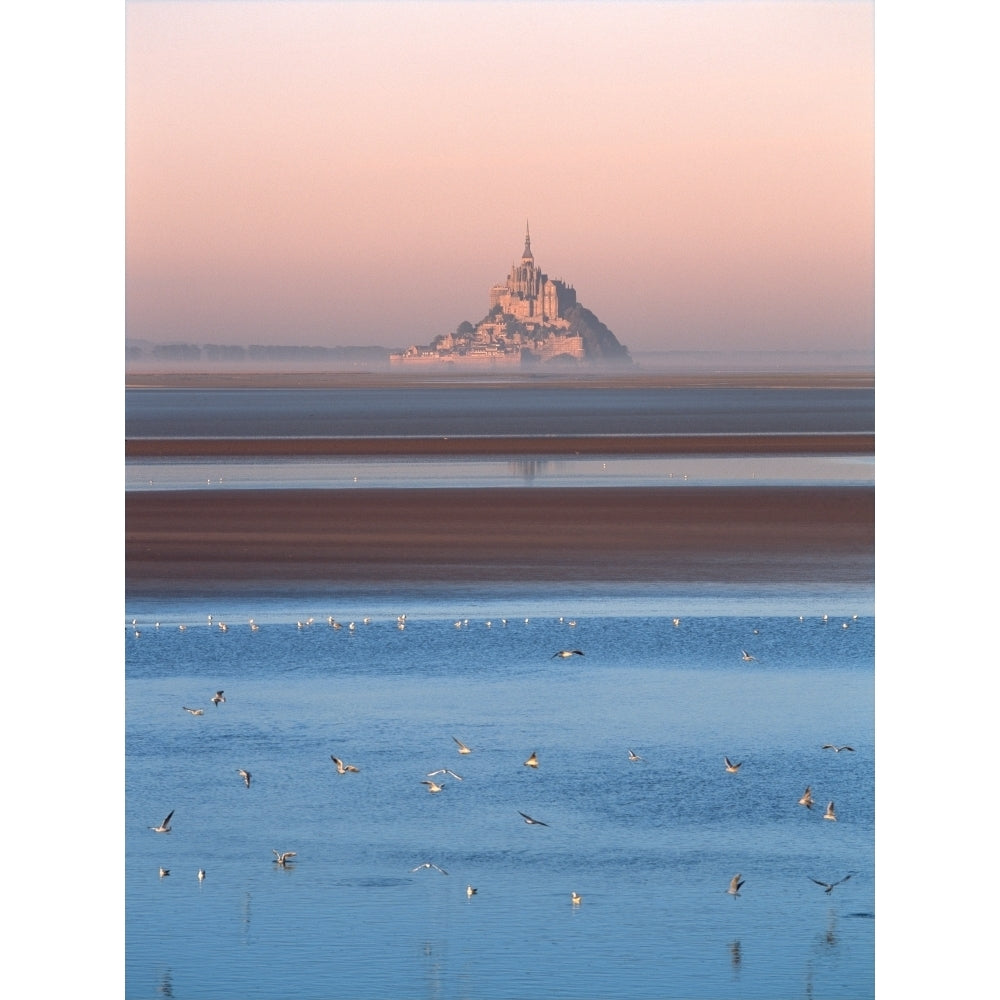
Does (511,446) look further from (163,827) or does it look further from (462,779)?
(163,827)

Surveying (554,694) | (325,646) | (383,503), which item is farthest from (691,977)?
(383,503)

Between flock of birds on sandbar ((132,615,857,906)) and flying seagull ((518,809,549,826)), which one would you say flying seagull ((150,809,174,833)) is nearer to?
flock of birds on sandbar ((132,615,857,906))

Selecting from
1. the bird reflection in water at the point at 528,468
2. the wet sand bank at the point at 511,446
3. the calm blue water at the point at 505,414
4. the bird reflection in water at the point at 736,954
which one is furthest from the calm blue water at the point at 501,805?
the calm blue water at the point at 505,414

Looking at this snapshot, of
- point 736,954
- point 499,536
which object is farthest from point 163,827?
point 499,536

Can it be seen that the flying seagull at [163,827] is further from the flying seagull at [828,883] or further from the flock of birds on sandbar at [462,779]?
the flying seagull at [828,883]

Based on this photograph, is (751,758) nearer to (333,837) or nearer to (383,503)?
(333,837)

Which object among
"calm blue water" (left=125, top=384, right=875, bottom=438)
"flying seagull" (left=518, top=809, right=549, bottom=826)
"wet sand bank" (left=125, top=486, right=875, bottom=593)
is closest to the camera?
"flying seagull" (left=518, top=809, right=549, bottom=826)

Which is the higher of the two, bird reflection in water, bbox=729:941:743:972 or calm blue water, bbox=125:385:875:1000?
calm blue water, bbox=125:385:875:1000

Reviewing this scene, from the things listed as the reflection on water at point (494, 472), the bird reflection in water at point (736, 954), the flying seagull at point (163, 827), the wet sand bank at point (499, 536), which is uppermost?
the reflection on water at point (494, 472)

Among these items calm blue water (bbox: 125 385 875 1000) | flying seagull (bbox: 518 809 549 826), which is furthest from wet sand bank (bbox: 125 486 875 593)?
flying seagull (bbox: 518 809 549 826)
